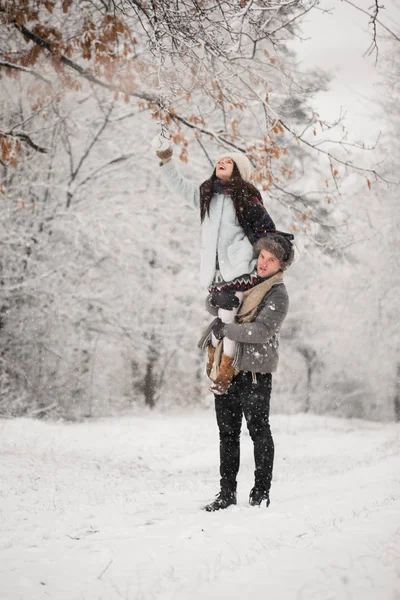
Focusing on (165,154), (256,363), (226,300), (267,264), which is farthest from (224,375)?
(165,154)

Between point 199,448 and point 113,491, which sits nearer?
point 113,491

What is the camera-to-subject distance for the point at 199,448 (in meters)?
9.48

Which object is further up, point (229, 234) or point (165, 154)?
point (165, 154)

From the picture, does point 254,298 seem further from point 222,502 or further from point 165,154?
point 222,502

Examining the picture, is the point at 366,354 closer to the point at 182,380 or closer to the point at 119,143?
the point at 182,380

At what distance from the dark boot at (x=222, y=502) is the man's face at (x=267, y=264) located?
1.58 meters

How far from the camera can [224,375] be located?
3652 millimetres

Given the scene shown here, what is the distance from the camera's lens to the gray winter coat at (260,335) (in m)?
3.53

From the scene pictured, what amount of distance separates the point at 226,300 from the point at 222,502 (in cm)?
142

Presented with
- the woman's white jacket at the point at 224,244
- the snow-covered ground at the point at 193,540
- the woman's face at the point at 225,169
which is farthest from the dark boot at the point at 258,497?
the woman's face at the point at 225,169

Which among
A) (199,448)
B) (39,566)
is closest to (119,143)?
(199,448)

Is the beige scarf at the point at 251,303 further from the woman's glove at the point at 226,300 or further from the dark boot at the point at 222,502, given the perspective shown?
the dark boot at the point at 222,502

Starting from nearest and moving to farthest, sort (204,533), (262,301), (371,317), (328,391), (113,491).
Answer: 1. (204,533)
2. (262,301)
3. (113,491)
4. (371,317)
5. (328,391)

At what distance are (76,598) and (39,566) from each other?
0.46 meters
